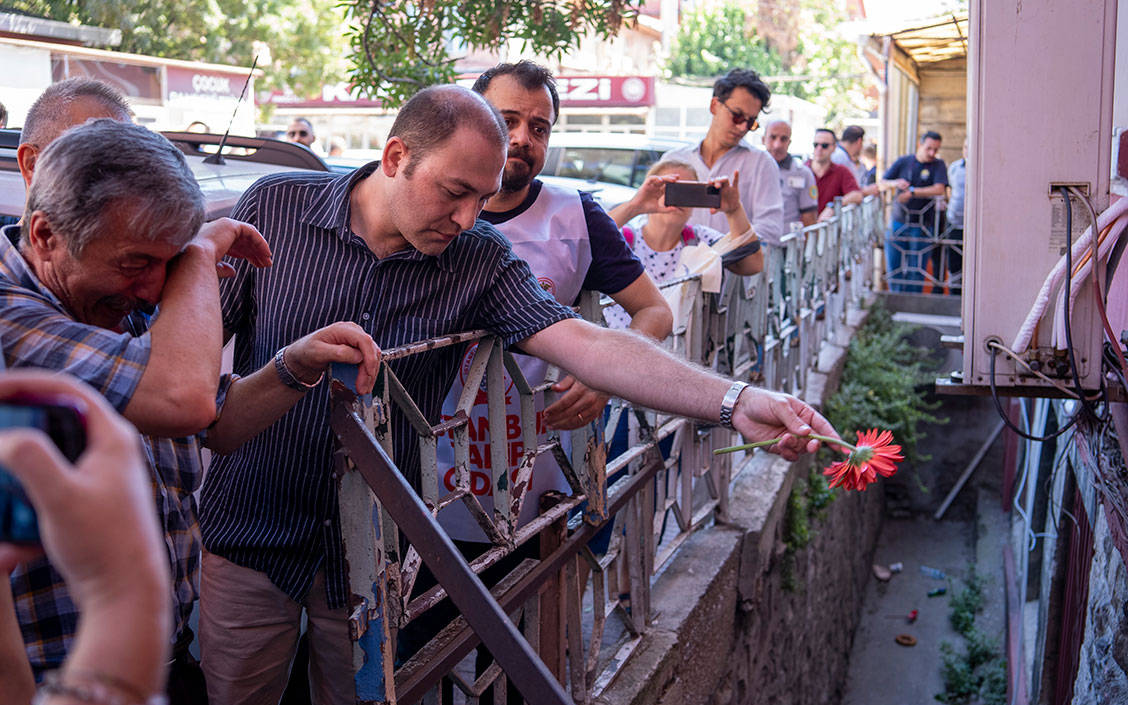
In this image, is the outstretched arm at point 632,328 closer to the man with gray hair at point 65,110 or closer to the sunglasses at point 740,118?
the man with gray hair at point 65,110

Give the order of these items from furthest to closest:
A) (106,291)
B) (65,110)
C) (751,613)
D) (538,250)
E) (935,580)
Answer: (935,580) < (751,613) < (538,250) < (65,110) < (106,291)

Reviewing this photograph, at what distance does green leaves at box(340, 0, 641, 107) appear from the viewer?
4.88 m

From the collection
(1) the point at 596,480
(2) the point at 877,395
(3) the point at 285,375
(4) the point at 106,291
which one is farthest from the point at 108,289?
(2) the point at 877,395

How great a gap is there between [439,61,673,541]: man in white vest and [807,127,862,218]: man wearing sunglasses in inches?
287

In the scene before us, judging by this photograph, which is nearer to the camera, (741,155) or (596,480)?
(596,480)

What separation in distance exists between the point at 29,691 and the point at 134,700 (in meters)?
0.60

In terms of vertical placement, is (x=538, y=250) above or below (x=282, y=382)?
above

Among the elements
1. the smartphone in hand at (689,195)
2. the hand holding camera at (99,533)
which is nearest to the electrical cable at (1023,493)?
the smartphone in hand at (689,195)

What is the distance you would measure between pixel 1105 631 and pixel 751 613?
5.21 feet

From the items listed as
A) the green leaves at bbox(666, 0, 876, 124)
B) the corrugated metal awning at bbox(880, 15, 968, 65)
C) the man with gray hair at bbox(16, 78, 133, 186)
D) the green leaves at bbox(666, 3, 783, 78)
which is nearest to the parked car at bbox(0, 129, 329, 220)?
the man with gray hair at bbox(16, 78, 133, 186)

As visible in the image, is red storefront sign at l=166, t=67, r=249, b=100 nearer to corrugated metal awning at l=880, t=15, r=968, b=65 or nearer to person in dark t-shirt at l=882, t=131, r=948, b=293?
person in dark t-shirt at l=882, t=131, r=948, b=293

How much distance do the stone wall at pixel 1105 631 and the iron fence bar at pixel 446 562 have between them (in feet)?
7.49

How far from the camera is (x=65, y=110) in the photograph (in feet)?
8.30

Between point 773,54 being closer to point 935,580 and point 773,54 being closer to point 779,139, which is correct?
point 935,580
